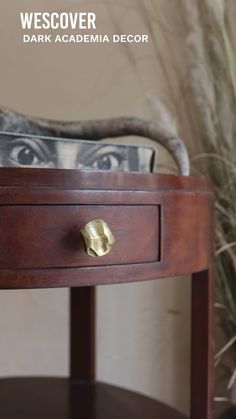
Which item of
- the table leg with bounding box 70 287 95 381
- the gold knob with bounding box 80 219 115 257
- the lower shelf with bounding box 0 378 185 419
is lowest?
the lower shelf with bounding box 0 378 185 419

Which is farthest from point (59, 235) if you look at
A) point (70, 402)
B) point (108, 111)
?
point (108, 111)

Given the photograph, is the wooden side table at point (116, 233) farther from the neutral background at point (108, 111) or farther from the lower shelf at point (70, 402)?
the neutral background at point (108, 111)

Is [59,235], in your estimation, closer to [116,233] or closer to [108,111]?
[116,233]

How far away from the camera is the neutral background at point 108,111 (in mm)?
887

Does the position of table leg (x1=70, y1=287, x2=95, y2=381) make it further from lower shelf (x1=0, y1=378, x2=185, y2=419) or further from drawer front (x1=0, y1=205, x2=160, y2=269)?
drawer front (x1=0, y1=205, x2=160, y2=269)

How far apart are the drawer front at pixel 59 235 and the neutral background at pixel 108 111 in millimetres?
477

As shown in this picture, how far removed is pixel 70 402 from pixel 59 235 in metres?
0.42

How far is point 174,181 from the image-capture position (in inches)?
18.9

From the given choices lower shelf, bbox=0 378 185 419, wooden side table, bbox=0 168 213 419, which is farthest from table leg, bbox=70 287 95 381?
wooden side table, bbox=0 168 213 419

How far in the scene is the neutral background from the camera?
89 centimetres

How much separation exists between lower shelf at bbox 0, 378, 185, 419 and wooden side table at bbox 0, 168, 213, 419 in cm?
17

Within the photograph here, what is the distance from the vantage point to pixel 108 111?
908 millimetres

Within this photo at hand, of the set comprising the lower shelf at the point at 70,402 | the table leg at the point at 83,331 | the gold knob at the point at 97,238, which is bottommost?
the lower shelf at the point at 70,402

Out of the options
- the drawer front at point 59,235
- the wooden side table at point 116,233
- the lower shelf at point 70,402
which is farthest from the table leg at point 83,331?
the drawer front at point 59,235
